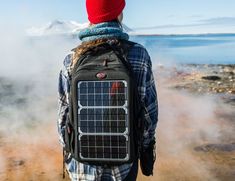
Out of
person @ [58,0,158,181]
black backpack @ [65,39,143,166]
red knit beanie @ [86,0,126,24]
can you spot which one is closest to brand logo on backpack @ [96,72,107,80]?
black backpack @ [65,39,143,166]

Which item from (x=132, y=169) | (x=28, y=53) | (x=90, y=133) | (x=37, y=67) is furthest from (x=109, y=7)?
(x=28, y=53)

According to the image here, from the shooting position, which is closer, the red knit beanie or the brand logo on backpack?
the brand logo on backpack

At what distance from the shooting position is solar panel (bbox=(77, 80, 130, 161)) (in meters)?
1.89

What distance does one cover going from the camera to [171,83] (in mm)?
10492

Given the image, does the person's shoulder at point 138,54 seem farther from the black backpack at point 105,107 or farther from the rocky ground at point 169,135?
the rocky ground at point 169,135

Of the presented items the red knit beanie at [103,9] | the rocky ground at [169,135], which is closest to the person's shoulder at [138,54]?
the red knit beanie at [103,9]

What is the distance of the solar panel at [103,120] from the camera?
1894 mm

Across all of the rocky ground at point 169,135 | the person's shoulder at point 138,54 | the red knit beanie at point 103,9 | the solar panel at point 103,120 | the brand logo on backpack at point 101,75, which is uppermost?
the red knit beanie at point 103,9

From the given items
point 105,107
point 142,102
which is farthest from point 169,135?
point 105,107

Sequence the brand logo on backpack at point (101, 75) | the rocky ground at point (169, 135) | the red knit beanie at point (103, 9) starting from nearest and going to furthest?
the brand logo on backpack at point (101, 75) < the red knit beanie at point (103, 9) < the rocky ground at point (169, 135)

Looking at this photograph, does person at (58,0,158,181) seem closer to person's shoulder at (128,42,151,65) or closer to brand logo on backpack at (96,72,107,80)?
person's shoulder at (128,42,151,65)

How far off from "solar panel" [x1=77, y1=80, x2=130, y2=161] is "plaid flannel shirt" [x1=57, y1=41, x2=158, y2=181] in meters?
0.09

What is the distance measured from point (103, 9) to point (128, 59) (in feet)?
0.83

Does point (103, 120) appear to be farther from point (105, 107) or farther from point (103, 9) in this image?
point (103, 9)
